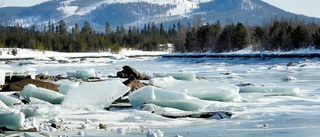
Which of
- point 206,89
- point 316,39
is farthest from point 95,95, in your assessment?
point 316,39

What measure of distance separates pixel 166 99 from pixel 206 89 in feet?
9.09

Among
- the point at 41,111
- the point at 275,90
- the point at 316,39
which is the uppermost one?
the point at 316,39

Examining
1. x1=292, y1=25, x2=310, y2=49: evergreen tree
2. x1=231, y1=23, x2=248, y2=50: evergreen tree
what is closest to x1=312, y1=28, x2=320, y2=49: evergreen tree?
x1=292, y1=25, x2=310, y2=49: evergreen tree

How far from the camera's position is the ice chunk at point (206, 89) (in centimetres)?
1412

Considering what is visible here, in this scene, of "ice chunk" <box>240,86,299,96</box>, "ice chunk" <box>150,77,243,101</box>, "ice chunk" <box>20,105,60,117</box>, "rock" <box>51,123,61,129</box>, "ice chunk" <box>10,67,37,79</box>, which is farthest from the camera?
"ice chunk" <box>10,67,37,79</box>

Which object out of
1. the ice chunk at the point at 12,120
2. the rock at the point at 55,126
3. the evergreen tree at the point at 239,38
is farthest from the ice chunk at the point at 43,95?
the evergreen tree at the point at 239,38

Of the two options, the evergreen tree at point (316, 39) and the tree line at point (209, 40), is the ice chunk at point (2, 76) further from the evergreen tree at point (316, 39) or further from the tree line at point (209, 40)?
the tree line at point (209, 40)

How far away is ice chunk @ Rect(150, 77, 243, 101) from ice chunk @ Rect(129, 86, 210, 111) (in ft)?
5.12

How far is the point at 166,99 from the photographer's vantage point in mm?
12727

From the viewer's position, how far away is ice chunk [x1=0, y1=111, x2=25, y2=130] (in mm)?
9117

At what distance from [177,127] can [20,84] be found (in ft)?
29.3

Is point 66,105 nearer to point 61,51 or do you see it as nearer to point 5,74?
point 5,74

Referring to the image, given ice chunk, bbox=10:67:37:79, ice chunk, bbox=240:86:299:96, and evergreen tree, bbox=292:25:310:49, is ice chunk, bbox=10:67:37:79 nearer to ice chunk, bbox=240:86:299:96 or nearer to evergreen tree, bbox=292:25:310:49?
ice chunk, bbox=240:86:299:96

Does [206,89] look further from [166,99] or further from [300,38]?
[300,38]
